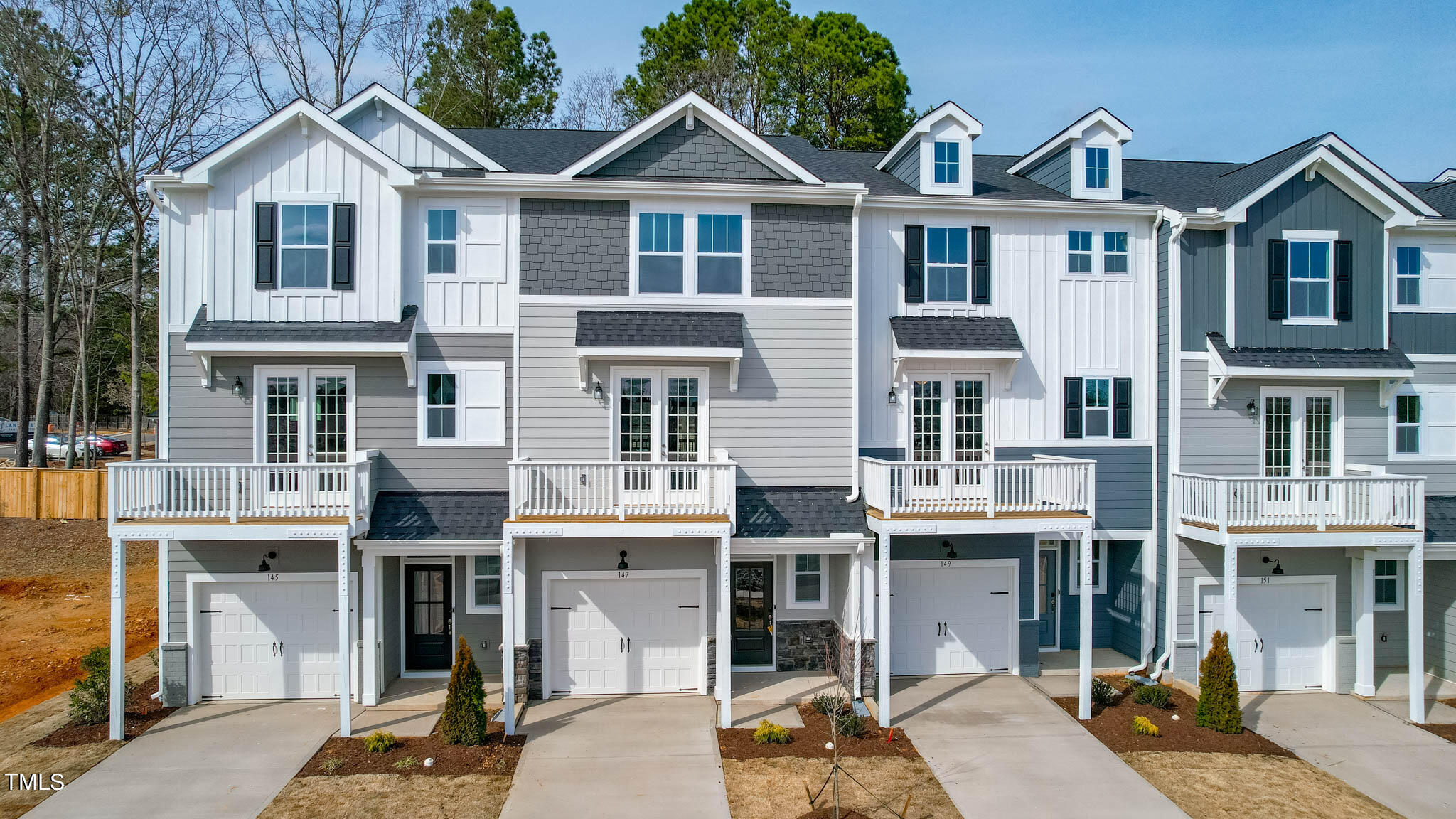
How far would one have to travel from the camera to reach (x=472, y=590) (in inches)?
492

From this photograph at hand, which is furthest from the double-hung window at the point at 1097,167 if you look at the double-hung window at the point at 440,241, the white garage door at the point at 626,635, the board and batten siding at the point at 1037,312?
the double-hung window at the point at 440,241

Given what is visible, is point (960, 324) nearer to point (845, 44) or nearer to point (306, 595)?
point (306, 595)

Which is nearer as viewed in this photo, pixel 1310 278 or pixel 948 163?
pixel 1310 278

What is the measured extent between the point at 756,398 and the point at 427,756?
22.5 ft

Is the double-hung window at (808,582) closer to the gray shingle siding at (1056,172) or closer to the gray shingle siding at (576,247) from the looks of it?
the gray shingle siding at (576,247)

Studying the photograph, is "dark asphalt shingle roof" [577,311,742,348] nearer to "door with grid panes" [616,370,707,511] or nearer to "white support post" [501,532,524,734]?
"door with grid panes" [616,370,707,511]

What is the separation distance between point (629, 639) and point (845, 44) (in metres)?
23.8

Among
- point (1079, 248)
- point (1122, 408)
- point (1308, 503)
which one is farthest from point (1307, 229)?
point (1308, 503)

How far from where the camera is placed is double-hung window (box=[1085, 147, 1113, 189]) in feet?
45.8

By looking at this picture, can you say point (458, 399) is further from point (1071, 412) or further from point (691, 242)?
point (1071, 412)

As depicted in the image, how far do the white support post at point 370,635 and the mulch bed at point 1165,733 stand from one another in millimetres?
10469

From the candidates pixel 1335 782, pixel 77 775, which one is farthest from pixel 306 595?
pixel 1335 782

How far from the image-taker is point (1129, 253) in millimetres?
13562

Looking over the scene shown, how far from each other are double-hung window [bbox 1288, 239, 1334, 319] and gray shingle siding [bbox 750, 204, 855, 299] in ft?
25.2
